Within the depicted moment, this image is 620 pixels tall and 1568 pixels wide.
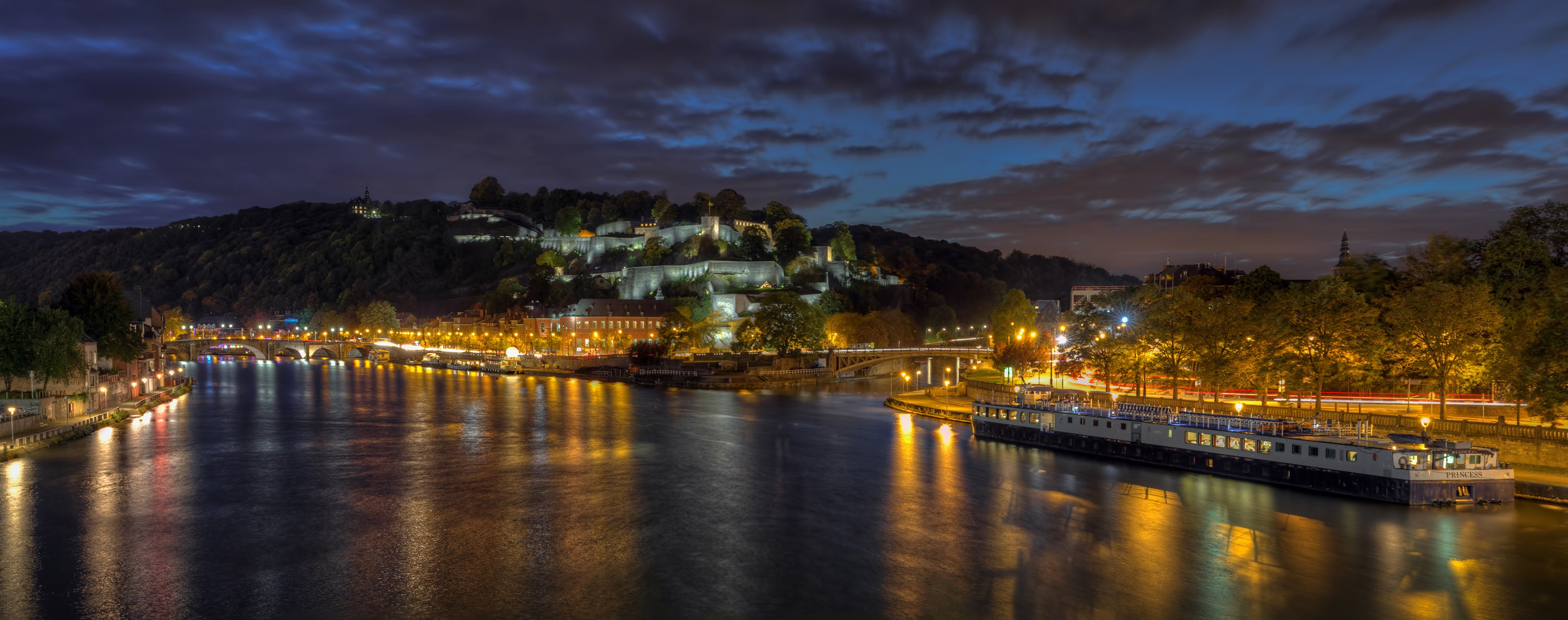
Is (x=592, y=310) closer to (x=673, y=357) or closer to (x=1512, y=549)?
(x=673, y=357)

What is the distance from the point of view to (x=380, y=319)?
114m

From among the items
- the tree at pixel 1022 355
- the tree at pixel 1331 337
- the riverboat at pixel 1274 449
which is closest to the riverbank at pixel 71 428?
the riverboat at pixel 1274 449

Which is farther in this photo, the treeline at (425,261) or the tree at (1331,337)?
the treeline at (425,261)

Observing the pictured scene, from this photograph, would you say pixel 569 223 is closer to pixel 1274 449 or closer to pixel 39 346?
pixel 39 346

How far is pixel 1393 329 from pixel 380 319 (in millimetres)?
111538

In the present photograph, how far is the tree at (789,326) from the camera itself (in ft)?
231

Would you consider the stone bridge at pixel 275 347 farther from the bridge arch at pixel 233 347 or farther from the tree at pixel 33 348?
the tree at pixel 33 348

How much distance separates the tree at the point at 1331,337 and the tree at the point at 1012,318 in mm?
31849

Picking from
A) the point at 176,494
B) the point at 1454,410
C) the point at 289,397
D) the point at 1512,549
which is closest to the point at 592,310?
the point at 289,397

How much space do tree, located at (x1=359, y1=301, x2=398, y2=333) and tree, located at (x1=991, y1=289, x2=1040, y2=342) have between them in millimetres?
70041

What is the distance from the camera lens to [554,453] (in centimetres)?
3209

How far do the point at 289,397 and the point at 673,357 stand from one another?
3023 centimetres

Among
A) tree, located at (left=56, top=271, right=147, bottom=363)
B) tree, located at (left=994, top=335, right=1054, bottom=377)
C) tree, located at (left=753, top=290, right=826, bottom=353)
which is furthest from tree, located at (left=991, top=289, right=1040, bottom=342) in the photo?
tree, located at (left=56, top=271, right=147, bottom=363)

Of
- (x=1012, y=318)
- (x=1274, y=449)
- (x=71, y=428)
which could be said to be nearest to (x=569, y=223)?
(x=1012, y=318)
